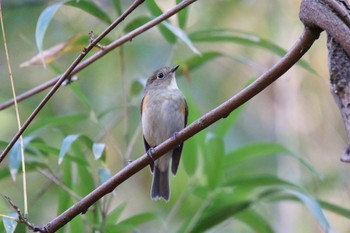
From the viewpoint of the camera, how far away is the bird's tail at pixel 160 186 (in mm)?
4152

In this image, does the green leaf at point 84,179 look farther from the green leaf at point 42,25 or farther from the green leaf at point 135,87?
the green leaf at point 42,25

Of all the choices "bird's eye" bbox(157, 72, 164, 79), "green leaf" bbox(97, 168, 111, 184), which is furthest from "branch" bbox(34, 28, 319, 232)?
"bird's eye" bbox(157, 72, 164, 79)

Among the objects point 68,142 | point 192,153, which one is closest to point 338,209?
point 192,153

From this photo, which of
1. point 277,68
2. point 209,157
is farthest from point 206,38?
point 277,68

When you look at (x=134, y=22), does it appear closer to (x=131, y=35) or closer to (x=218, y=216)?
(x=131, y=35)

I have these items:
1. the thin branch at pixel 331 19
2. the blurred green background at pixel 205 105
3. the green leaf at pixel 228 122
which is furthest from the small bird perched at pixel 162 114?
the thin branch at pixel 331 19

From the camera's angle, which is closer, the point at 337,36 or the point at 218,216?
the point at 337,36

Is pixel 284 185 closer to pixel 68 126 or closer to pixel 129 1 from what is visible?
pixel 68 126

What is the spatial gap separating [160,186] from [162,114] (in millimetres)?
512

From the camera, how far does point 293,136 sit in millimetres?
5492

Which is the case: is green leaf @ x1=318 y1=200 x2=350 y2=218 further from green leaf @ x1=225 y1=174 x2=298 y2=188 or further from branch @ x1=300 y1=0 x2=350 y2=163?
branch @ x1=300 y1=0 x2=350 y2=163

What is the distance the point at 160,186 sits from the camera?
168 inches

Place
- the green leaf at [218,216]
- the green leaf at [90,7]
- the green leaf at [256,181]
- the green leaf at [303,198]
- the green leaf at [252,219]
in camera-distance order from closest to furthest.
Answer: the green leaf at [303,198] → the green leaf at [90,7] → the green leaf at [218,216] → the green leaf at [256,181] → the green leaf at [252,219]

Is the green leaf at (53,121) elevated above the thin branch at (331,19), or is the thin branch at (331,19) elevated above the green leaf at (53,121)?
the thin branch at (331,19)
